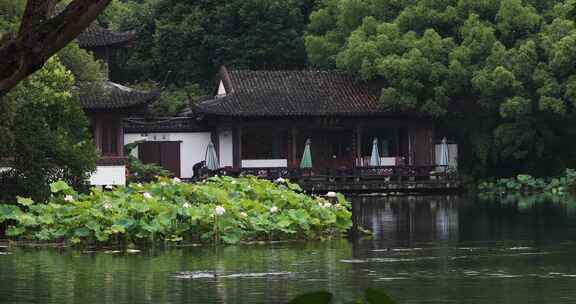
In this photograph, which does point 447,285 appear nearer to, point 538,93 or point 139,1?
point 538,93

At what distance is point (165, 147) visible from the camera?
1854 inches

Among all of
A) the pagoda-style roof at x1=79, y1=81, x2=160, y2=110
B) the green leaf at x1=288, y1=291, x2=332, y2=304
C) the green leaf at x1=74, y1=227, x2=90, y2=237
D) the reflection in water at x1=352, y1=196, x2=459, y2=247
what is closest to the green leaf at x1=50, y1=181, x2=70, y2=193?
the green leaf at x1=74, y1=227, x2=90, y2=237

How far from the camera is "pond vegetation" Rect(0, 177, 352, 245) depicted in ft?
71.1

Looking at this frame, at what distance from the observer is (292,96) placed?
46.6 meters

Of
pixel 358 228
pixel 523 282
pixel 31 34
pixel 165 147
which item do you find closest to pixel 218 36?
pixel 165 147

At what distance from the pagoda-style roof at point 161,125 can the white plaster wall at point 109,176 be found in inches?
372

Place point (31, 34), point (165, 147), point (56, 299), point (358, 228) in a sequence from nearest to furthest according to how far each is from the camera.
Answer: point (31, 34), point (56, 299), point (358, 228), point (165, 147)

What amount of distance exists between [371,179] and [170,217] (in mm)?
23394

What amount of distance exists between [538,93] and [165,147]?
42.8 ft

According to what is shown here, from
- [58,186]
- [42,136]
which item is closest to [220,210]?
[58,186]

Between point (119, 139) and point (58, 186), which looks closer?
point (58, 186)

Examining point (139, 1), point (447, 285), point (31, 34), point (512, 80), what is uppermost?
point (139, 1)

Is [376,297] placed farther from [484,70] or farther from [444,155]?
[444,155]

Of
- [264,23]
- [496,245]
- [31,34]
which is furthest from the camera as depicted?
[264,23]
